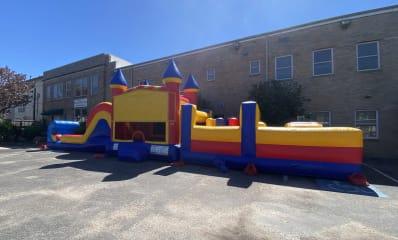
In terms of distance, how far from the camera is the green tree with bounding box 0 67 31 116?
26.9 metres

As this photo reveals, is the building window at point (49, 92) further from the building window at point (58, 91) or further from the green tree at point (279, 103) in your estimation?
the green tree at point (279, 103)

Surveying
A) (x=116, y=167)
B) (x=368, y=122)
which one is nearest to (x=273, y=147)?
(x=116, y=167)

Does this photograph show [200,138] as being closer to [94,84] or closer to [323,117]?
[323,117]

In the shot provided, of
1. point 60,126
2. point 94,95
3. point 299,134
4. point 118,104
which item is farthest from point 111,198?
point 94,95

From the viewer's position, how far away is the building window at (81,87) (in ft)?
101

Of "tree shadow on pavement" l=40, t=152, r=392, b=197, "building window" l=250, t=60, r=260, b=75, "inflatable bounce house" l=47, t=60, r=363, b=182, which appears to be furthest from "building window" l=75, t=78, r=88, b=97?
"building window" l=250, t=60, r=260, b=75

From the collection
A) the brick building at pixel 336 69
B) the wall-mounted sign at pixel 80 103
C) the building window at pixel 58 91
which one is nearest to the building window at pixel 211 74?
the brick building at pixel 336 69

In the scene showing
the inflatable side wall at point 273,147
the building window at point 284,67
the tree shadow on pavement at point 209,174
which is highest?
the building window at point 284,67

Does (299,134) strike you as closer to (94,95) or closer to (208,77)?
(208,77)

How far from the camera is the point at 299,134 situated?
9.24 m

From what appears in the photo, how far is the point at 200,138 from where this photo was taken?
11.6 meters

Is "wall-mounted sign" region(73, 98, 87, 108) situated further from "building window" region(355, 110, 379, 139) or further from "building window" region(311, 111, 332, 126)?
"building window" region(355, 110, 379, 139)

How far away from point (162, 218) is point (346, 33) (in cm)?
1588

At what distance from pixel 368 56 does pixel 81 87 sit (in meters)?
28.7
